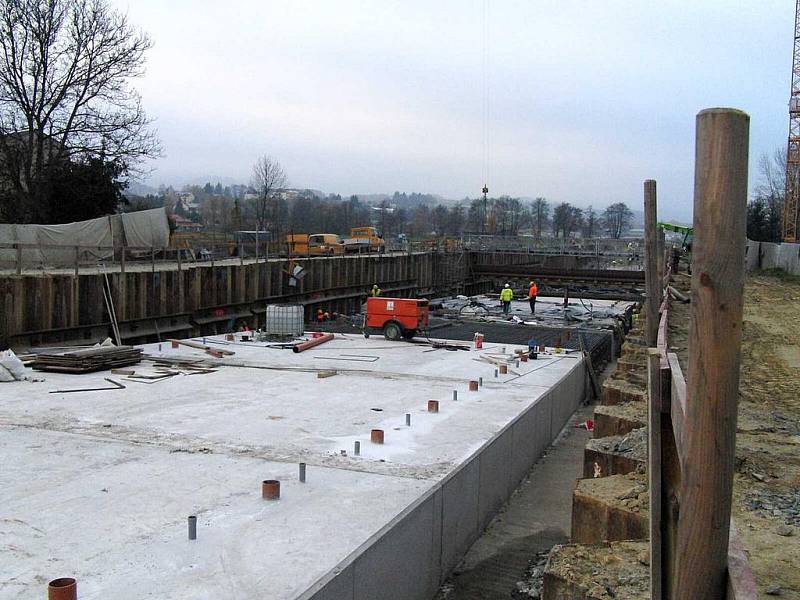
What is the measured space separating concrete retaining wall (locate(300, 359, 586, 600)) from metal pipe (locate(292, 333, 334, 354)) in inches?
295

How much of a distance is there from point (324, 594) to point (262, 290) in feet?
76.1

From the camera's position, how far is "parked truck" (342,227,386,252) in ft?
148

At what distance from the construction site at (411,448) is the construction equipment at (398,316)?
0.07 metres

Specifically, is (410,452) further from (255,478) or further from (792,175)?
(792,175)

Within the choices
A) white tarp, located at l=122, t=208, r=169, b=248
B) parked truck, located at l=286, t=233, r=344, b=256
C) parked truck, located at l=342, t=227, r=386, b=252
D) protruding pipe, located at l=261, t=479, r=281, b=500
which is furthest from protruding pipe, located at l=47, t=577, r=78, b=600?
parked truck, located at l=342, t=227, r=386, b=252

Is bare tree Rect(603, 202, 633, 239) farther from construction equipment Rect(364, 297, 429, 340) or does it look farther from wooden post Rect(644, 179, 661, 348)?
wooden post Rect(644, 179, 661, 348)

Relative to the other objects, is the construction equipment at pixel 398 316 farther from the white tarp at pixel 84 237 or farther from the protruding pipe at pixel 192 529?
the protruding pipe at pixel 192 529

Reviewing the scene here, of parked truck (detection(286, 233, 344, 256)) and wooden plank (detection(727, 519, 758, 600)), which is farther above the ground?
parked truck (detection(286, 233, 344, 256))

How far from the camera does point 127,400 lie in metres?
12.1

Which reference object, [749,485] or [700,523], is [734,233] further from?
[749,485]

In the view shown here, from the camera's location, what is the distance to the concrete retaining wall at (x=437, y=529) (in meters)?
5.90

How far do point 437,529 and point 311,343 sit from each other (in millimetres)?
11710

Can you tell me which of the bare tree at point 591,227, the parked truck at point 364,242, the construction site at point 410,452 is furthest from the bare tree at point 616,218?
the construction site at point 410,452

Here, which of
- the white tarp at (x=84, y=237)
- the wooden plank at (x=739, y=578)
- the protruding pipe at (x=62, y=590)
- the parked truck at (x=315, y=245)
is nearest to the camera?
the wooden plank at (x=739, y=578)
